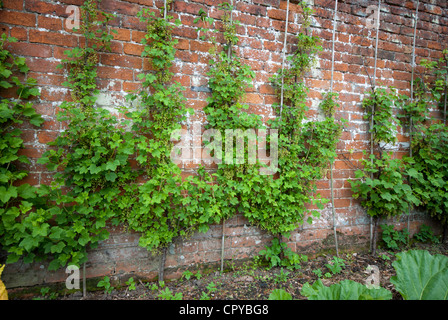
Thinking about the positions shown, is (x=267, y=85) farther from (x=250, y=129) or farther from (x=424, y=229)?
(x=424, y=229)

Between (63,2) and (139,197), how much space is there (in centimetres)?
164

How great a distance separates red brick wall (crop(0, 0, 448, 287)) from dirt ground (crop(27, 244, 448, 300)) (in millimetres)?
143

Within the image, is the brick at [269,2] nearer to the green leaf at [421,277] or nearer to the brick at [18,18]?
the brick at [18,18]

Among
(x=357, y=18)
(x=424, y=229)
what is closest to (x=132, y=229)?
(x=357, y=18)

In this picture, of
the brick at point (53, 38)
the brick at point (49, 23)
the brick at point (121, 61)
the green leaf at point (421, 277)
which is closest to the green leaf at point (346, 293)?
the green leaf at point (421, 277)

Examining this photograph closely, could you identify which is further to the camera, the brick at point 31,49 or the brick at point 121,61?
the brick at point 121,61

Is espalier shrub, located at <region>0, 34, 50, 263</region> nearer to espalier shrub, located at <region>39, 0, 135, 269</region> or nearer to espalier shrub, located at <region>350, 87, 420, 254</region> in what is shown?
espalier shrub, located at <region>39, 0, 135, 269</region>

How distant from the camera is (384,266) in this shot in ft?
8.17

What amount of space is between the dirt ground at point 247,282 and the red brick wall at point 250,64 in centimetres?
14

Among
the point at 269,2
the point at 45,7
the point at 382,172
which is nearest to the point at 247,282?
the point at 382,172

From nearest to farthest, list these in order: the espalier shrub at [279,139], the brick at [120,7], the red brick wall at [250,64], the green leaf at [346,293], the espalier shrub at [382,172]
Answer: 1. the green leaf at [346,293]
2. the red brick wall at [250,64]
3. the brick at [120,7]
4. the espalier shrub at [279,139]
5. the espalier shrub at [382,172]

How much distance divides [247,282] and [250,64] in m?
2.06

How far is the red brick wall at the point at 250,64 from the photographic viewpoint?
1840 millimetres

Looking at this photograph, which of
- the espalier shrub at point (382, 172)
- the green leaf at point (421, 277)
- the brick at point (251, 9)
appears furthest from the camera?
the espalier shrub at point (382, 172)
